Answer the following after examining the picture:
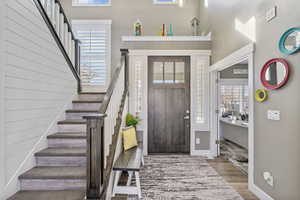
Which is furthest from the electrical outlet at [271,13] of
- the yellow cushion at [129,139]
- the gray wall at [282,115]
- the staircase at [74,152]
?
the yellow cushion at [129,139]

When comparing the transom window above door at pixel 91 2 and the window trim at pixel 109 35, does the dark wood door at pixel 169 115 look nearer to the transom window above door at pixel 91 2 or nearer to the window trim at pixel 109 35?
the window trim at pixel 109 35

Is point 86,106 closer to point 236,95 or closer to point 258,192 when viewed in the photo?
point 258,192

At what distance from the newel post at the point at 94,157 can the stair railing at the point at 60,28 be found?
6.11 ft

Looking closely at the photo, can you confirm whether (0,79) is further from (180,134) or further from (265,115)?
(180,134)

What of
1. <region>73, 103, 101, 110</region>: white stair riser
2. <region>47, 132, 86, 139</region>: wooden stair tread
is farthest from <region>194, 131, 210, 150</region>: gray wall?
<region>47, 132, 86, 139</region>: wooden stair tread

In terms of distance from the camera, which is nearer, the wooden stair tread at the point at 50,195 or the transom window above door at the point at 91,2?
the wooden stair tread at the point at 50,195

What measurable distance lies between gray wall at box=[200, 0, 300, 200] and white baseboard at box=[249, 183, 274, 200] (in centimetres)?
5

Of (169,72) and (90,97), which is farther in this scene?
(169,72)

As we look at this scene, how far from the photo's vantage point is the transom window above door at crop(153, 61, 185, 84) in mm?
4672

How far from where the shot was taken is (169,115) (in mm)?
4645

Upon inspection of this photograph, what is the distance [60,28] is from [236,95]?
5.13 m

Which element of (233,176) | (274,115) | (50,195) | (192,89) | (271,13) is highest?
(271,13)

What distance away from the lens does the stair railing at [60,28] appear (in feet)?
9.16

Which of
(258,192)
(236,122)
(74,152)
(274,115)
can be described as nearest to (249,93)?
(274,115)
